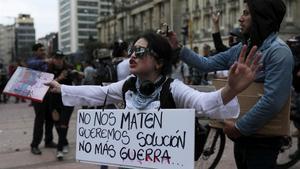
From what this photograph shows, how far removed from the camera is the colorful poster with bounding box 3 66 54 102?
4883 mm

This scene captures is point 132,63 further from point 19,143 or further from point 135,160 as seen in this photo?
point 19,143

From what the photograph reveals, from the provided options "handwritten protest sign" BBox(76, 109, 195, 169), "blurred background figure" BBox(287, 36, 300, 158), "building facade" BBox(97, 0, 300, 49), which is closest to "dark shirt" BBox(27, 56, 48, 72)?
"blurred background figure" BBox(287, 36, 300, 158)

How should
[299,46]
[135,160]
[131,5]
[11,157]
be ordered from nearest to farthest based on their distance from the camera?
[135,160], [299,46], [11,157], [131,5]

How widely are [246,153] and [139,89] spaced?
0.82 meters

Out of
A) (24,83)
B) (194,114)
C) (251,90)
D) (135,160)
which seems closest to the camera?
(194,114)

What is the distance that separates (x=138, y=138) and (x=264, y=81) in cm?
87

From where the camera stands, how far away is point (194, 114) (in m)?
2.76

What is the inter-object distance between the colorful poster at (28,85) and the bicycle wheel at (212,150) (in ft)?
6.13

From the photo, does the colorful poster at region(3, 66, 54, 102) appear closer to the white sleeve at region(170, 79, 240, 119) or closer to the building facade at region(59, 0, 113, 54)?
the white sleeve at region(170, 79, 240, 119)

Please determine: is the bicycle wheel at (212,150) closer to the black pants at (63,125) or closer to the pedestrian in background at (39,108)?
the black pants at (63,125)

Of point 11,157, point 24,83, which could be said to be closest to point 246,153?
point 24,83

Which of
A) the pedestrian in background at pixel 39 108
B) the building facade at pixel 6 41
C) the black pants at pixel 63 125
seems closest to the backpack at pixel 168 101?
the black pants at pixel 63 125

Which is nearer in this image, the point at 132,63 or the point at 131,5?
the point at 132,63

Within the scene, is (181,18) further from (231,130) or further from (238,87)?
(238,87)
